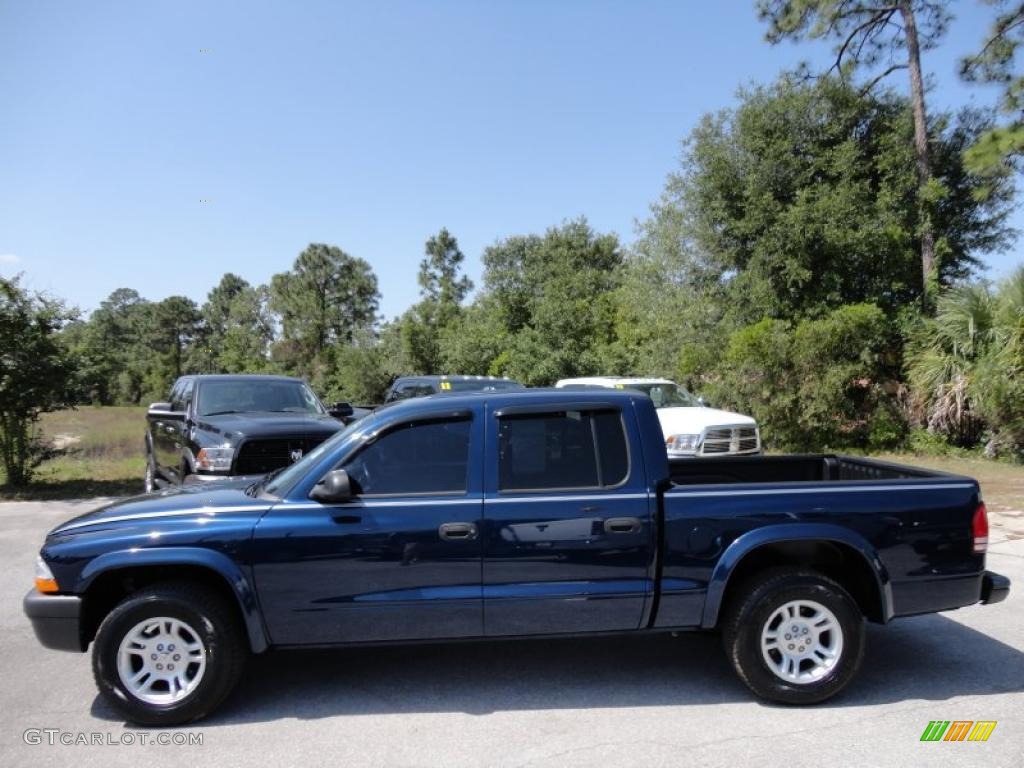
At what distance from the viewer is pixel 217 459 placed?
7.73 m

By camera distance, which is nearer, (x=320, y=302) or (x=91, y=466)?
(x=91, y=466)

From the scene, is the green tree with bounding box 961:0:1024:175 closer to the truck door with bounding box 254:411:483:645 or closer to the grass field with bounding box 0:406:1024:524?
the grass field with bounding box 0:406:1024:524

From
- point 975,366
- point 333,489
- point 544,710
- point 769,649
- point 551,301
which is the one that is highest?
point 551,301

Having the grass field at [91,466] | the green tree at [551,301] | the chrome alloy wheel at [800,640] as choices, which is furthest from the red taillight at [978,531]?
the green tree at [551,301]

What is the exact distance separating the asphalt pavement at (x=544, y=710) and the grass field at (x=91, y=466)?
7160 mm

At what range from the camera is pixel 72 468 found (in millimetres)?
14344

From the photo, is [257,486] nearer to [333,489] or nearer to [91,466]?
[333,489]

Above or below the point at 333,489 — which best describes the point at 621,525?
below

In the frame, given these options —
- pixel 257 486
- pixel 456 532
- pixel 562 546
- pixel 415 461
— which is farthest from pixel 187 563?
pixel 562 546

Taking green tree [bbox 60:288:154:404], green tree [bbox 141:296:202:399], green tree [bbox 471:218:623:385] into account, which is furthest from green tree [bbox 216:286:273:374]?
green tree [bbox 471:218:623:385]

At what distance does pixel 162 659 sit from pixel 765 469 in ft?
14.3

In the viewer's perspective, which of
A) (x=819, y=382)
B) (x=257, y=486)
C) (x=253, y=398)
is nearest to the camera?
(x=257, y=486)

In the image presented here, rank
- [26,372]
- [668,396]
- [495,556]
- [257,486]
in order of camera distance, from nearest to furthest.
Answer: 1. [495,556]
2. [257,486]
3. [26,372]
4. [668,396]

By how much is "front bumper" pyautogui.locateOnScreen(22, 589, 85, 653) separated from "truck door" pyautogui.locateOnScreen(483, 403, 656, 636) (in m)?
2.19
